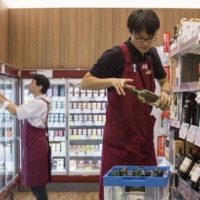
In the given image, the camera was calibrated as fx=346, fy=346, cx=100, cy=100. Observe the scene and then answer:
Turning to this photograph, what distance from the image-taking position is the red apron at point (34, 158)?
3881mm

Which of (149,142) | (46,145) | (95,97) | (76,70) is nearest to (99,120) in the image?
(95,97)

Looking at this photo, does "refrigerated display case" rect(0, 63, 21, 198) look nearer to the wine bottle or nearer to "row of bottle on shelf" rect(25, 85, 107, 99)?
"row of bottle on shelf" rect(25, 85, 107, 99)

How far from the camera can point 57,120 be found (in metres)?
5.58

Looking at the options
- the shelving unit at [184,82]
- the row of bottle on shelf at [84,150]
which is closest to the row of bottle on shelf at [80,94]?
the row of bottle on shelf at [84,150]

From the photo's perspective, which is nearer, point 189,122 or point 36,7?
point 189,122

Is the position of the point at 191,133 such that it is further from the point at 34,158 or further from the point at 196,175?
the point at 34,158

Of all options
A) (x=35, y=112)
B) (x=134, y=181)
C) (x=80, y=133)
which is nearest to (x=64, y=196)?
(x=80, y=133)

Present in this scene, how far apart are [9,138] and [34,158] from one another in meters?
1.21

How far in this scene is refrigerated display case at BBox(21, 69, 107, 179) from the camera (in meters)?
5.40

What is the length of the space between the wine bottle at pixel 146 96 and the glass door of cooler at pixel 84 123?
391 centimetres

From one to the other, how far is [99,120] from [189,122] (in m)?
3.03

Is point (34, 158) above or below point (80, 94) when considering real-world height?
below

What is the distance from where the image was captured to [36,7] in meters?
5.90

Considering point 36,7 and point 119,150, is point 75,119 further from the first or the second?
point 119,150
